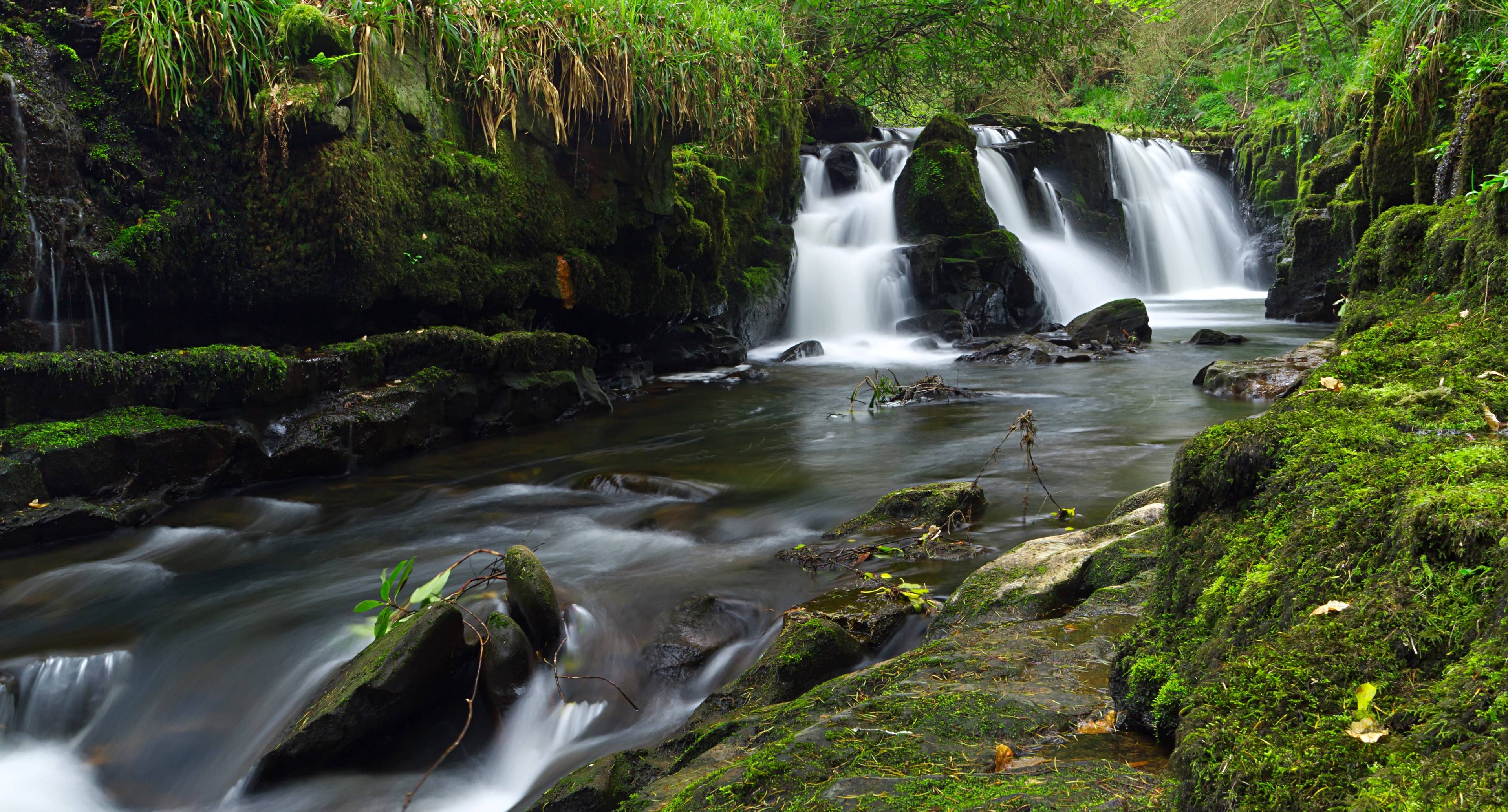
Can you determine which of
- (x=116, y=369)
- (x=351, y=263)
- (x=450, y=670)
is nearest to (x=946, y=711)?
(x=450, y=670)

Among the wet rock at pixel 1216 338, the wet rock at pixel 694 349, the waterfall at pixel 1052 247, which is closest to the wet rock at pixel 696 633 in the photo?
the wet rock at pixel 694 349

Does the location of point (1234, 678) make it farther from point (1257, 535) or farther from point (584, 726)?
point (584, 726)

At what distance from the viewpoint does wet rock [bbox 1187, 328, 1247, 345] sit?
40.3 ft

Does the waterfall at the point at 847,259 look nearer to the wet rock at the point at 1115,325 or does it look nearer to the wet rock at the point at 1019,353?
the wet rock at the point at 1019,353

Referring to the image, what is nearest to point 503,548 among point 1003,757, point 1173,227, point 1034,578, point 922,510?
point 922,510

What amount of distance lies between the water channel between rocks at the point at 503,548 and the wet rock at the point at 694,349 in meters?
2.32

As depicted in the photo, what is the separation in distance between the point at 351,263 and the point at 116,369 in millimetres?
1976

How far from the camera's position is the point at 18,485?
528 cm

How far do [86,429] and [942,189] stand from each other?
42.1 ft

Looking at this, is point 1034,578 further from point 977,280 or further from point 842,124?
point 842,124

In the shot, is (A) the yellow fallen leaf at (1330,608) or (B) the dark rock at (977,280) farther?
(B) the dark rock at (977,280)

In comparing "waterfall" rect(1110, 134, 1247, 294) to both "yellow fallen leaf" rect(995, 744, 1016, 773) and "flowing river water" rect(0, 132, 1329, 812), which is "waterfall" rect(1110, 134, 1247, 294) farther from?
"yellow fallen leaf" rect(995, 744, 1016, 773)

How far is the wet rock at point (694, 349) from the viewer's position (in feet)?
38.1

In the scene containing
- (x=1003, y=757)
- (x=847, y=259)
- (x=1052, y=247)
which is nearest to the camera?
(x=1003, y=757)
